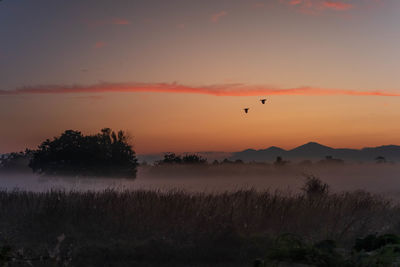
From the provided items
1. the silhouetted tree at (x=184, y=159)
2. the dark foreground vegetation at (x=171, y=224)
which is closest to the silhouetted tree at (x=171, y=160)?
the silhouetted tree at (x=184, y=159)

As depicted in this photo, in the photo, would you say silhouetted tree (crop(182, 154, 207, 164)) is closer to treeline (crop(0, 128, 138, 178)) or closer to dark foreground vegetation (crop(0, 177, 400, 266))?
treeline (crop(0, 128, 138, 178))

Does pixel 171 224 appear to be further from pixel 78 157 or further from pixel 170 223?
pixel 78 157

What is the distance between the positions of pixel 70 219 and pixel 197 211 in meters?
3.88

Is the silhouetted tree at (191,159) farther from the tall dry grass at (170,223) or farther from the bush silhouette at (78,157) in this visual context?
the tall dry grass at (170,223)

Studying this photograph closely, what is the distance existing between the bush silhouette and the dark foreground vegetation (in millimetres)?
32334

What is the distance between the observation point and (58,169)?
47.0 metres

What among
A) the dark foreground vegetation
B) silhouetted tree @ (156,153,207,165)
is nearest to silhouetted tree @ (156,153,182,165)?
silhouetted tree @ (156,153,207,165)

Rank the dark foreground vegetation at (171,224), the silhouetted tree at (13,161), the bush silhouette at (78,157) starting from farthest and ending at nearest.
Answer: the silhouetted tree at (13,161) < the bush silhouette at (78,157) < the dark foreground vegetation at (171,224)

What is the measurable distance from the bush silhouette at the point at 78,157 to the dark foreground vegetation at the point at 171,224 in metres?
32.3

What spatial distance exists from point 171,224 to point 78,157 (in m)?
37.0

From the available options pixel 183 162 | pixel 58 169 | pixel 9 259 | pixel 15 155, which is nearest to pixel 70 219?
pixel 9 259

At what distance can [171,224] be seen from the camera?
12.6 metres

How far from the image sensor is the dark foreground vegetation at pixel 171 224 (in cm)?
1120

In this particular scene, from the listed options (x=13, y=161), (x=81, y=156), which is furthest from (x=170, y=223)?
(x=13, y=161)
